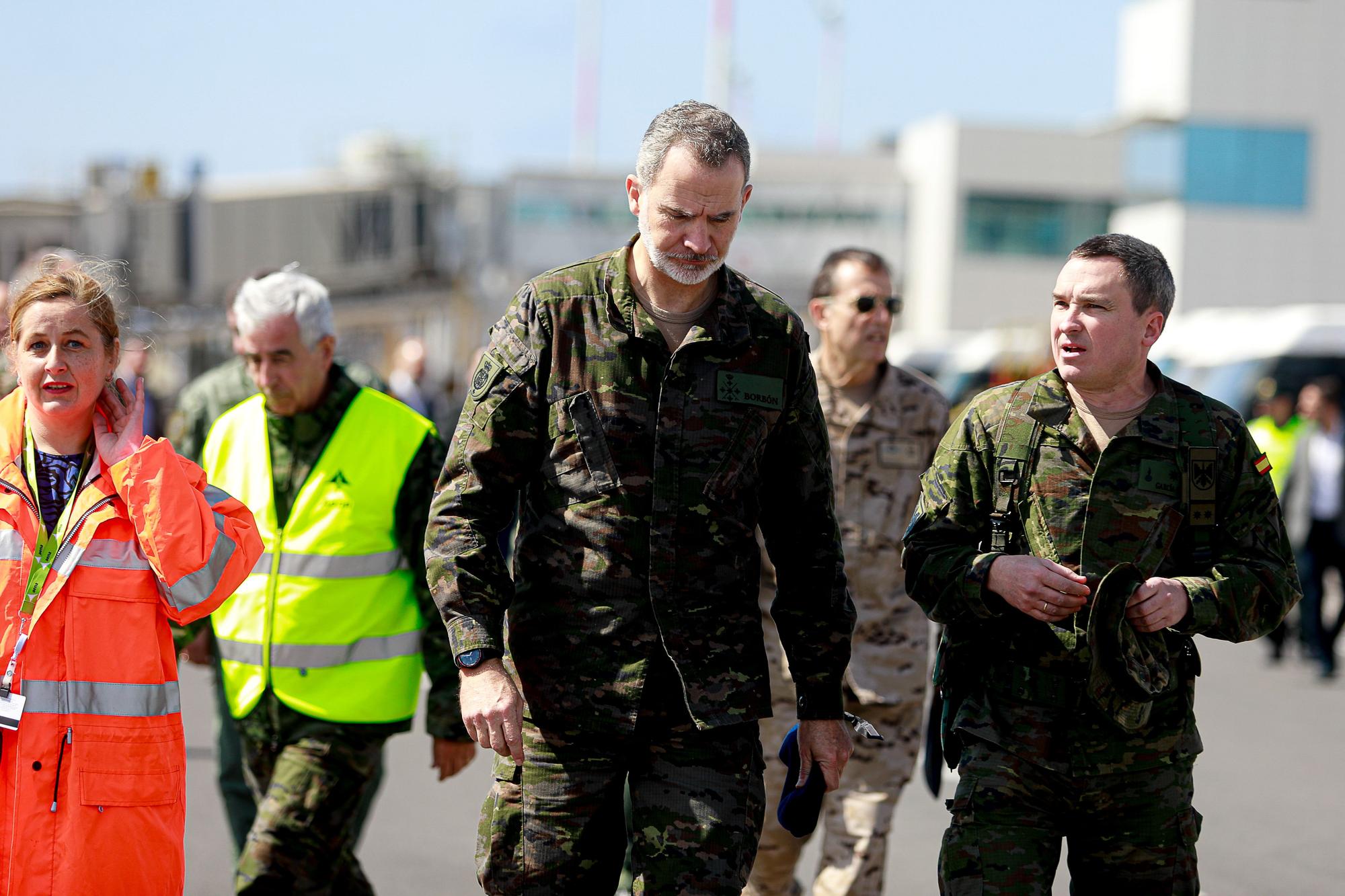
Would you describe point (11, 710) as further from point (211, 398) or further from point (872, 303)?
point (872, 303)

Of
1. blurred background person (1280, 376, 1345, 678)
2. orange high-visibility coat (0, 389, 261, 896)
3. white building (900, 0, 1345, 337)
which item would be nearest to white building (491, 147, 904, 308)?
white building (900, 0, 1345, 337)

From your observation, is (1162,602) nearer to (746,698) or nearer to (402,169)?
(746,698)

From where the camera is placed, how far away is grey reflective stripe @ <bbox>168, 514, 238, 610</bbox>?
3.63 m

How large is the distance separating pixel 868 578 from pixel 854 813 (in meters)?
0.78

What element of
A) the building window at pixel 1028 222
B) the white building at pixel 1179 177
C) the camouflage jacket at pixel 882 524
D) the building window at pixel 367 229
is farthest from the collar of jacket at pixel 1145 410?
the building window at pixel 1028 222

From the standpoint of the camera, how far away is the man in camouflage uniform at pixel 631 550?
11.5 feet

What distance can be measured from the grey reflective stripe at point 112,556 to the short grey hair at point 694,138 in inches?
54.4

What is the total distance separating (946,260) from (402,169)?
20170 millimetres

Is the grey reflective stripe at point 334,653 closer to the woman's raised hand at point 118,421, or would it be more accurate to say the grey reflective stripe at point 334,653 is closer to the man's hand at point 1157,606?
the woman's raised hand at point 118,421

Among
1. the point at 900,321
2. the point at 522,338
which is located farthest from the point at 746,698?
the point at 900,321

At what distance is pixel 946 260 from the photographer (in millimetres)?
57594

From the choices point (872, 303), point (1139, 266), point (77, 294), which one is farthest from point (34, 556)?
point (872, 303)

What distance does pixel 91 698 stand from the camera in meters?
A: 3.55

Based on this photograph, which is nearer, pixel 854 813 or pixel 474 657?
pixel 474 657
